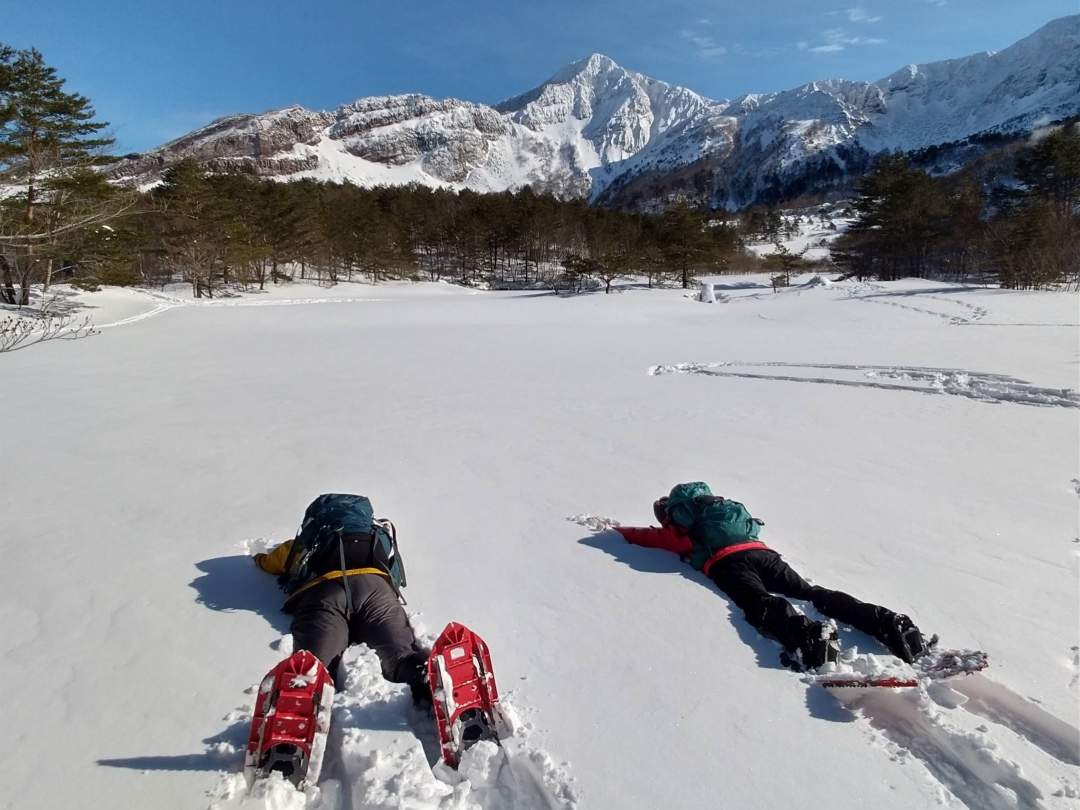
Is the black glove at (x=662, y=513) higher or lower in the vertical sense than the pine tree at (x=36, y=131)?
lower

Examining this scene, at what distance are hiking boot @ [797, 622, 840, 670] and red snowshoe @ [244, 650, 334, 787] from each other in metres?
2.14

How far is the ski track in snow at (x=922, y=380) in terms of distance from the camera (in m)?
7.43

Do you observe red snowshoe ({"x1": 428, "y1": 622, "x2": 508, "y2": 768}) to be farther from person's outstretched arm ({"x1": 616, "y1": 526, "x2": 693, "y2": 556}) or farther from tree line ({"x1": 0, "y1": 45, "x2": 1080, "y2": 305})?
tree line ({"x1": 0, "y1": 45, "x2": 1080, "y2": 305})

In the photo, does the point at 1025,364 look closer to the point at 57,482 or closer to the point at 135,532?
the point at 135,532

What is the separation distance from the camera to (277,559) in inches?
129

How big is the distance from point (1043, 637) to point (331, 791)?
135 inches

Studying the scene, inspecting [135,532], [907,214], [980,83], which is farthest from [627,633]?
[980,83]

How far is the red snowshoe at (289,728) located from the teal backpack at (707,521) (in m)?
2.34

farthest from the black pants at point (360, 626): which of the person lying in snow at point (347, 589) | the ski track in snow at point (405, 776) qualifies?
the ski track in snow at point (405, 776)

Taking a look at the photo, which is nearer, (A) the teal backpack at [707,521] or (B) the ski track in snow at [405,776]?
(B) the ski track in snow at [405,776]

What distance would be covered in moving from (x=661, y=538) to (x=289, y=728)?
8.14ft

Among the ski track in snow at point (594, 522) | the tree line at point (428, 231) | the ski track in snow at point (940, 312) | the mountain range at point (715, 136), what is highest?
the mountain range at point (715, 136)

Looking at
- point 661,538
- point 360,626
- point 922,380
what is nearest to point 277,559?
point 360,626

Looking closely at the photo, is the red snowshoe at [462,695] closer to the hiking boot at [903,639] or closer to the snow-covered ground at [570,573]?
the snow-covered ground at [570,573]
